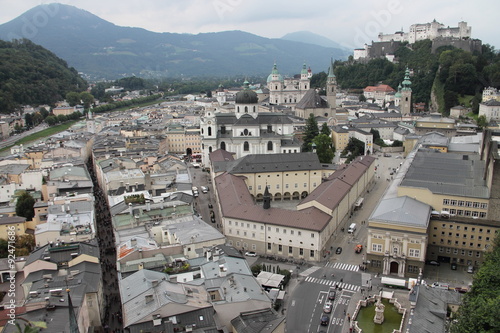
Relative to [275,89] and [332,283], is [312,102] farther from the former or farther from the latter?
[332,283]

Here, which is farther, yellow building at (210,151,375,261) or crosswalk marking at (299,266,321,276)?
yellow building at (210,151,375,261)

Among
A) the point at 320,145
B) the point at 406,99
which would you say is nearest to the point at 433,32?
the point at 406,99

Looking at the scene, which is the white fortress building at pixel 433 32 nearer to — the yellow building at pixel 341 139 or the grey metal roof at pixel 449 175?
the yellow building at pixel 341 139

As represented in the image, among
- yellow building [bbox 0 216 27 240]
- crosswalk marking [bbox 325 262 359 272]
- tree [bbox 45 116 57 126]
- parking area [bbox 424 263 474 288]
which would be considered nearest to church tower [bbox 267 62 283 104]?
tree [bbox 45 116 57 126]

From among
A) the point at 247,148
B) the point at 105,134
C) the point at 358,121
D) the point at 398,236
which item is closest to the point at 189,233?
the point at 398,236

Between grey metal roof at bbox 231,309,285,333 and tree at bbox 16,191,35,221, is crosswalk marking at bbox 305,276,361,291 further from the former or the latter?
tree at bbox 16,191,35,221

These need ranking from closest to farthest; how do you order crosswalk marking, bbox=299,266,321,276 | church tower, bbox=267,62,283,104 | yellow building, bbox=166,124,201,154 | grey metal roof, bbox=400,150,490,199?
crosswalk marking, bbox=299,266,321,276
grey metal roof, bbox=400,150,490,199
yellow building, bbox=166,124,201,154
church tower, bbox=267,62,283,104
